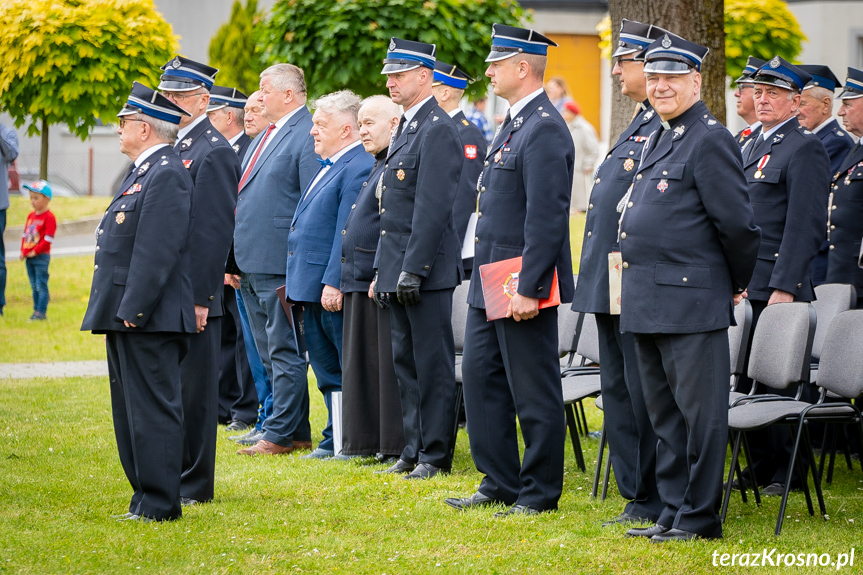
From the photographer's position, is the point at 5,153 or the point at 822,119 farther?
the point at 5,153

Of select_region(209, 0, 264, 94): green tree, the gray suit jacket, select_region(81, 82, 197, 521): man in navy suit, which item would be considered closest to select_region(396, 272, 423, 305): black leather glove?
select_region(81, 82, 197, 521): man in navy suit

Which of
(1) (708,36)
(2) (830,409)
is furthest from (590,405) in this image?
(2) (830,409)

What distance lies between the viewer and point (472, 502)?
18.7 feet

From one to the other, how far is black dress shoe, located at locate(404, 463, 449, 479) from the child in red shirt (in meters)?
7.31

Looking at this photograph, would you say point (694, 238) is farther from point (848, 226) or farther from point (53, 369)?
point (53, 369)

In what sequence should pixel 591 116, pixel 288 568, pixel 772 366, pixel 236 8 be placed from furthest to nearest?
pixel 591 116 < pixel 236 8 < pixel 772 366 < pixel 288 568

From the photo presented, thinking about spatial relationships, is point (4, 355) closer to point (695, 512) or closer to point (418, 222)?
point (418, 222)

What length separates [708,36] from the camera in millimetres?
8500

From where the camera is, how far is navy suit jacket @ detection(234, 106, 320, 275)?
289 inches

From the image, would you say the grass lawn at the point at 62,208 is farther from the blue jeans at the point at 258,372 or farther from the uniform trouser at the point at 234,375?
the blue jeans at the point at 258,372

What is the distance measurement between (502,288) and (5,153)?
358 inches

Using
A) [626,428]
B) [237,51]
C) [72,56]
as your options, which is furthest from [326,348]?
[237,51]

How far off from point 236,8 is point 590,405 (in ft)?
47.9

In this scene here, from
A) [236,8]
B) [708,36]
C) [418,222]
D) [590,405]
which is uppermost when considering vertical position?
[236,8]
